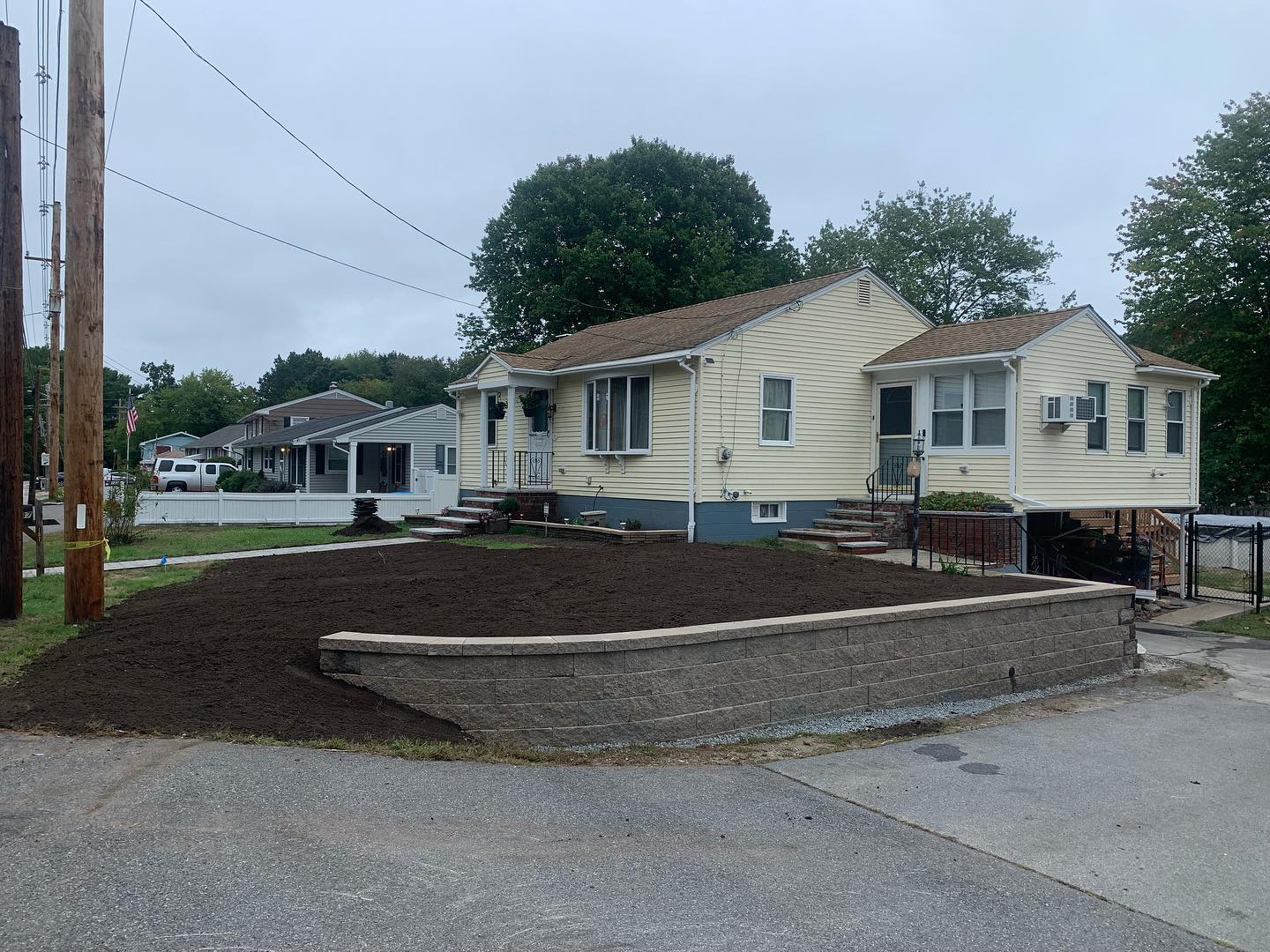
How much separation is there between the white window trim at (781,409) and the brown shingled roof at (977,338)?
1835 millimetres

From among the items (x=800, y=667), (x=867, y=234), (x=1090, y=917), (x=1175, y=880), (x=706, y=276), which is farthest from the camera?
(x=867, y=234)

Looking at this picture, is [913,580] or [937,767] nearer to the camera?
[937,767]

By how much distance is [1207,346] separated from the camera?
2914 cm

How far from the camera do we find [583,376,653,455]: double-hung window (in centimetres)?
1753

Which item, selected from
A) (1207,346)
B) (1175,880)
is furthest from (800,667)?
(1207,346)

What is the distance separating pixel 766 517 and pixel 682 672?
1048 centimetres

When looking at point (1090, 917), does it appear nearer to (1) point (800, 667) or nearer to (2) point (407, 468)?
(1) point (800, 667)

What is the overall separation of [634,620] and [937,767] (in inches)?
104

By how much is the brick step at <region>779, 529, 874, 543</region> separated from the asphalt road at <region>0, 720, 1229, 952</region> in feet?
34.6

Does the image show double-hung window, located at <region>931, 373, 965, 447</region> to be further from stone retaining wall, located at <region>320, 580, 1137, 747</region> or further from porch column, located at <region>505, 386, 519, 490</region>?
stone retaining wall, located at <region>320, 580, 1137, 747</region>

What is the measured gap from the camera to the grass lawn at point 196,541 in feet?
52.8

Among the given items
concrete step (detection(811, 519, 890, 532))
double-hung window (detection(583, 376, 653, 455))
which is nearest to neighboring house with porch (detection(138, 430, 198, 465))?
double-hung window (detection(583, 376, 653, 455))

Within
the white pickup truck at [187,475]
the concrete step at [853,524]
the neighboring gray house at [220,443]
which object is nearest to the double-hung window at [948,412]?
the concrete step at [853,524]

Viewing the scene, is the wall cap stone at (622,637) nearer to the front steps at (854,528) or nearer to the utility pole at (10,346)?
the utility pole at (10,346)
